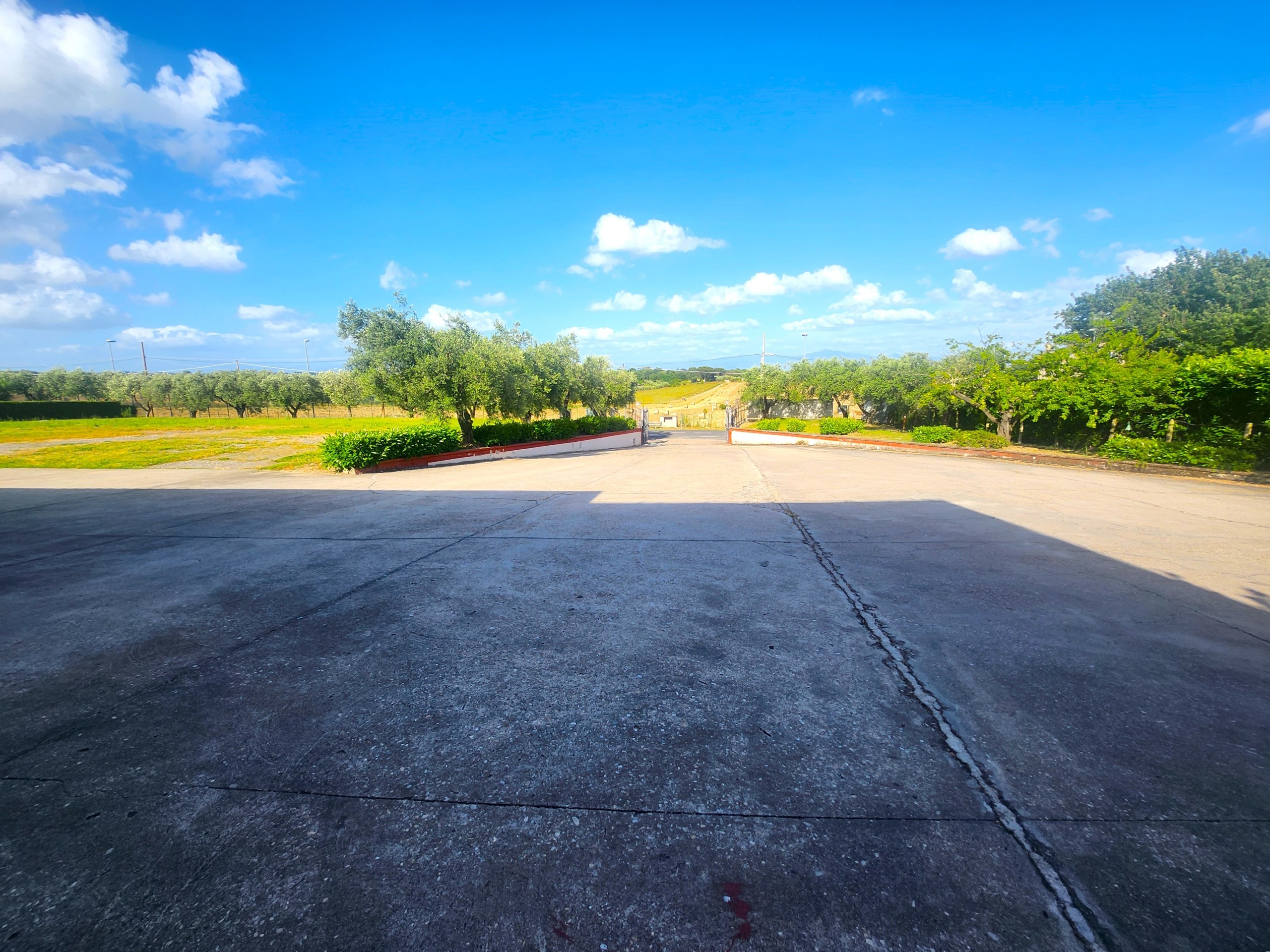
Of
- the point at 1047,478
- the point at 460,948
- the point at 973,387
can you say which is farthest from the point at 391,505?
the point at 973,387

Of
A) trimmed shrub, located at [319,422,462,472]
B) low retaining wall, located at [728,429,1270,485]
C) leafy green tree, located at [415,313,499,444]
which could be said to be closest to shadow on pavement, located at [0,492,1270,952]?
trimmed shrub, located at [319,422,462,472]

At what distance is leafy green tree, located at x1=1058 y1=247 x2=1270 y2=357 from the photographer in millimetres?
25953

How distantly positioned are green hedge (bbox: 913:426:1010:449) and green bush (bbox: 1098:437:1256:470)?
4151 millimetres

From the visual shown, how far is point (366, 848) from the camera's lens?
2.01 m

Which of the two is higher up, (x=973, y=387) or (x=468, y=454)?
(x=973, y=387)

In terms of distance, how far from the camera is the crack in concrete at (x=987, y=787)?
1716 mm

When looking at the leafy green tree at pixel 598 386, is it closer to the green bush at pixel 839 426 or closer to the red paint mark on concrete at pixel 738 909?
the green bush at pixel 839 426

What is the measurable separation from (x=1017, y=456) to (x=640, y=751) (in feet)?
61.7

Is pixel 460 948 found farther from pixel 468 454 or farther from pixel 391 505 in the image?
pixel 468 454

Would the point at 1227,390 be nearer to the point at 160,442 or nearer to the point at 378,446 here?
the point at 378,446

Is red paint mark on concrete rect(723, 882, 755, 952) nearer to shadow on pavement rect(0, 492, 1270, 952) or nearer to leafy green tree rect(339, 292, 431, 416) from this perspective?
shadow on pavement rect(0, 492, 1270, 952)

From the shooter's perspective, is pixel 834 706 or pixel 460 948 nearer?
pixel 460 948

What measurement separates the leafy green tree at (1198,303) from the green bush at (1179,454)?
34.7ft

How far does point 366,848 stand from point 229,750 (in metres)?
1.16
